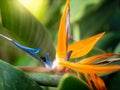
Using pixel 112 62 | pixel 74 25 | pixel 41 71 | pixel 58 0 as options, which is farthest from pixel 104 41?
pixel 41 71

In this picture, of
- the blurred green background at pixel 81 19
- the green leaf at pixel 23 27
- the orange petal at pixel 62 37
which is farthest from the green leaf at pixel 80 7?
the orange petal at pixel 62 37

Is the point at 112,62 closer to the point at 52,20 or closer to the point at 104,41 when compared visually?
the point at 104,41

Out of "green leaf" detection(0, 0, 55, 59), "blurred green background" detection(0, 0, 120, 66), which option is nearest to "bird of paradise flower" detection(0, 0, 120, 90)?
"green leaf" detection(0, 0, 55, 59)

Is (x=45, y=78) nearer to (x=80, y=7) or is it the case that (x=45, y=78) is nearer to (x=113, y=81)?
(x=113, y=81)

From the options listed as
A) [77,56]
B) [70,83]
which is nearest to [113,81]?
[77,56]

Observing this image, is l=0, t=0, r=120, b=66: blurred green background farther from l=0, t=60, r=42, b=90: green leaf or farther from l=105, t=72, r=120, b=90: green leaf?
l=0, t=60, r=42, b=90: green leaf

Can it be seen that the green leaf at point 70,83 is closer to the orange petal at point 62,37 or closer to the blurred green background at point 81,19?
the orange petal at point 62,37
